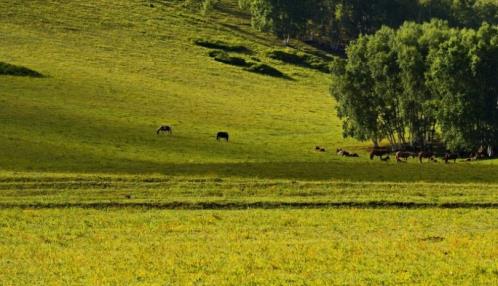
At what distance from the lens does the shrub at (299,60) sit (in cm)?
17188

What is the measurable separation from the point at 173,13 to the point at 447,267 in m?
172

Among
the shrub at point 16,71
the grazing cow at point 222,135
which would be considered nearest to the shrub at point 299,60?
the shrub at point 16,71

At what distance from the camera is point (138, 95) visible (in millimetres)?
110875

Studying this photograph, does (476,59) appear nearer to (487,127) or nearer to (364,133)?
(487,127)

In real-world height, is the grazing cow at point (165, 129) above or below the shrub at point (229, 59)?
below

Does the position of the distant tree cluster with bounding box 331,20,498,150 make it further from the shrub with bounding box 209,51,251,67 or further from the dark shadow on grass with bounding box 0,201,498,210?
the shrub with bounding box 209,51,251,67

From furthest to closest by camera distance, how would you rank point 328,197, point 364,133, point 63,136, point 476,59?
point 364,133, point 476,59, point 63,136, point 328,197

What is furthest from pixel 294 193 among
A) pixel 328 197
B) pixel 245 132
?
pixel 245 132

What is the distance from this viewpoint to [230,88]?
13188cm

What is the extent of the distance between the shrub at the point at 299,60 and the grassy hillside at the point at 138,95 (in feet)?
11.0

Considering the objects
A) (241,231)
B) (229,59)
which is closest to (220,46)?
(229,59)

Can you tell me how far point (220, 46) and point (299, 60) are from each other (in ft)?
56.8

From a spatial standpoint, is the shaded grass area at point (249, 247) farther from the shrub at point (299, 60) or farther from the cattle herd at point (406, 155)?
the shrub at point (299, 60)

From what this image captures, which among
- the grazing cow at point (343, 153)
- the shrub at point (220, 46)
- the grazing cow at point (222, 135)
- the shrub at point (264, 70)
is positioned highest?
the shrub at point (220, 46)
